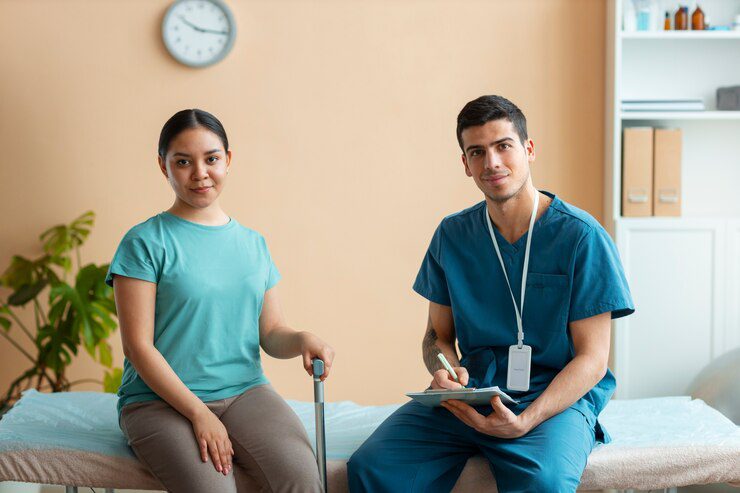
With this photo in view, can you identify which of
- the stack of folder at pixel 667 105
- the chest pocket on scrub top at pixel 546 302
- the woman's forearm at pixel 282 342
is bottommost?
the woman's forearm at pixel 282 342

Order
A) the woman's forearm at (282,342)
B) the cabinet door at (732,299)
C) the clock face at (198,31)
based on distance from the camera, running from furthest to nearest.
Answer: the clock face at (198,31) → the cabinet door at (732,299) → the woman's forearm at (282,342)

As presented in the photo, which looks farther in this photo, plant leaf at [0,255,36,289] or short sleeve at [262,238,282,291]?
plant leaf at [0,255,36,289]

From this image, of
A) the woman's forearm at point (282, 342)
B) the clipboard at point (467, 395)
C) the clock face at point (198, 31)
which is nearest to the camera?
the clipboard at point (467, 395)

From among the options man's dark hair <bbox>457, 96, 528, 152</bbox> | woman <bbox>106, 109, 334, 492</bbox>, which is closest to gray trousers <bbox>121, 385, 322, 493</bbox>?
woman <bbox>106, 109, 334, 492</bbox>

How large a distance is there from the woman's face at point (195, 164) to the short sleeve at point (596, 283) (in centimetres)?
87

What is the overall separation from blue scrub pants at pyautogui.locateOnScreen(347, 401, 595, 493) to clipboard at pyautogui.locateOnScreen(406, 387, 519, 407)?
0.27ft

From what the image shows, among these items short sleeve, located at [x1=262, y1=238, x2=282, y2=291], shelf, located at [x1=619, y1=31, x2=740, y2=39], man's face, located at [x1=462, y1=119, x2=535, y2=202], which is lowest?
short sleeve, located at [x1=262, y1=238, x2=282, y2=291]

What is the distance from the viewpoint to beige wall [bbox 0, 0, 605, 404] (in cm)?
335

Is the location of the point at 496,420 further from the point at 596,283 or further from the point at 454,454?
the point at 596,283

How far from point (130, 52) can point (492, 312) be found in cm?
205

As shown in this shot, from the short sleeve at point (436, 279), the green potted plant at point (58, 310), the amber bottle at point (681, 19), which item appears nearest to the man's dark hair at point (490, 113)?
the short sleeve at point (436, 279)

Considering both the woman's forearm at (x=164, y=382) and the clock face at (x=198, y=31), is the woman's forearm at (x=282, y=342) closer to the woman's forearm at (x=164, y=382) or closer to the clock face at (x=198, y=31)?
the woman's forearm at (x=164, y=382)

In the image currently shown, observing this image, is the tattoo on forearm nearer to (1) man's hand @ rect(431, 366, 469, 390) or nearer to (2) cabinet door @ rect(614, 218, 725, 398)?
(1) man's hand @ rect(431, 366, 469, 390)

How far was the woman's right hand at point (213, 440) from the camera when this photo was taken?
1806 millimetres
